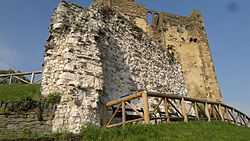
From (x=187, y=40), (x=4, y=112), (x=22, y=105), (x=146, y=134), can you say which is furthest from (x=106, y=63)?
(x=187, y=40)

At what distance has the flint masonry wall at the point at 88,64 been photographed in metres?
6.25

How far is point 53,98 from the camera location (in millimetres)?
6031

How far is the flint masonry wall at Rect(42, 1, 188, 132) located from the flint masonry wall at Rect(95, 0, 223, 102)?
16.8ft

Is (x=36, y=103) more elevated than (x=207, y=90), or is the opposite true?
(x=207, y=90)

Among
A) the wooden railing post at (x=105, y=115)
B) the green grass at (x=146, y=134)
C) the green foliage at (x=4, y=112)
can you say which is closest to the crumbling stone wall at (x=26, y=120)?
the green foliage at (x=4, y=112)

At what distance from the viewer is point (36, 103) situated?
5.81 metres

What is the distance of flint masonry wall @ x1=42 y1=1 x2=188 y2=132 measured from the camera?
6.25 meters

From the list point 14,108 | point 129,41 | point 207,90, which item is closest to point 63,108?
point 14,108

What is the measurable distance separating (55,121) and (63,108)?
1.43 feet

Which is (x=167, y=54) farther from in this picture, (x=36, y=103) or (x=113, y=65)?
(x=36, y=103)

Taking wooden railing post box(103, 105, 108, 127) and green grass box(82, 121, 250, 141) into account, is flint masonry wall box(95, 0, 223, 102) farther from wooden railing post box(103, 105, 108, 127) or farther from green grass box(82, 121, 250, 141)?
green grass box(82, 121, 250, 141)

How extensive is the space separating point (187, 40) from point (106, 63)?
1058cm

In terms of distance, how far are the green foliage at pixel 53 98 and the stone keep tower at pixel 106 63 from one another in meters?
0.12

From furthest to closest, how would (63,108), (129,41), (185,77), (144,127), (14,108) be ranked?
1. (185,77)
2. (129,41)
3. (63,108)
4. (14,108)
5. (144,127)
